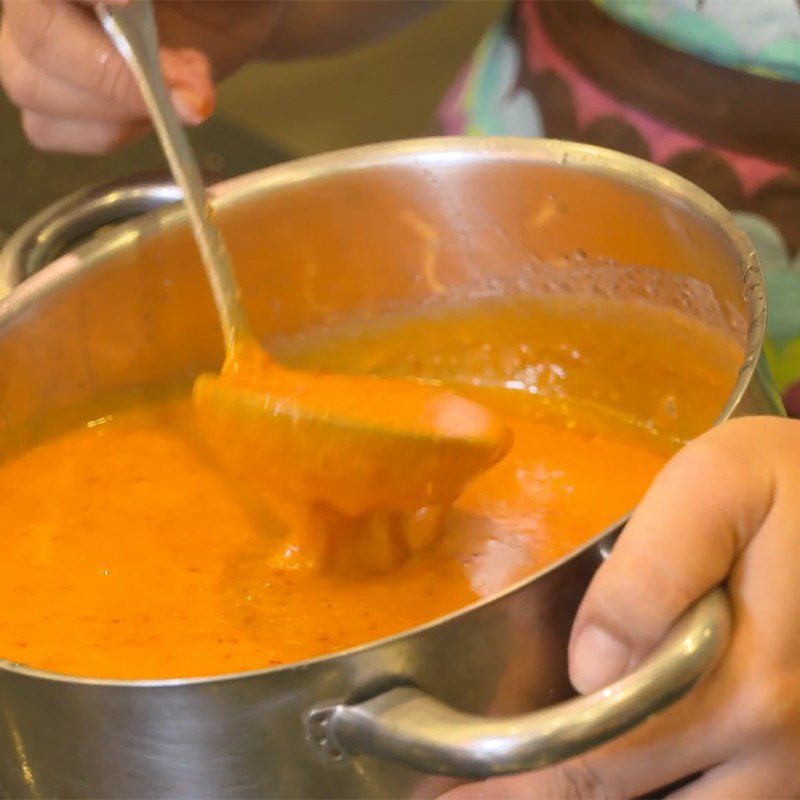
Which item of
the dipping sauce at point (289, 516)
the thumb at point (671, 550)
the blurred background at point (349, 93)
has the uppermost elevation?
the thumb at point (671, 550)

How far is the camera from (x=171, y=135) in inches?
27.4

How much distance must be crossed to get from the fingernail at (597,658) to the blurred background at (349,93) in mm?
877

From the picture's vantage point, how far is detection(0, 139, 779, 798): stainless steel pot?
1.28 feet

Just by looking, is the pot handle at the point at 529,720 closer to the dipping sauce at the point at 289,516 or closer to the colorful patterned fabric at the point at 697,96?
the dipping sauce at the point at 289,516

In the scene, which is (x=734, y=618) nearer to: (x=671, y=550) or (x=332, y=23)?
(x=671, y=550)

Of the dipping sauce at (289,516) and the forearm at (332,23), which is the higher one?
the forearm at (332,23)

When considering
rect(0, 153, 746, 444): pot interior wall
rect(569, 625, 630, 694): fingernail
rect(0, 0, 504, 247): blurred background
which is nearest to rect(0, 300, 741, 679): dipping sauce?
rect(0, 153, 746, 444): pot interior wall

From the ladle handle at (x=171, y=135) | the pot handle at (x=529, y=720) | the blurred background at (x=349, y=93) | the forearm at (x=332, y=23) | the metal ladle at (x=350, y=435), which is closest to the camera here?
the pot handle at (x=529, y=720)

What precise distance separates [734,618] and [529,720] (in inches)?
3.9

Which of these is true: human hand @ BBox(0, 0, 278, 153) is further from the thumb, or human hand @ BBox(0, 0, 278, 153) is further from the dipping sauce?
the thumb

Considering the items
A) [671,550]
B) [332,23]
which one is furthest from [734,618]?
[332,23]

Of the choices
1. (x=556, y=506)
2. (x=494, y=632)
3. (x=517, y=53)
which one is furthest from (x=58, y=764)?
(x=517, y=53)

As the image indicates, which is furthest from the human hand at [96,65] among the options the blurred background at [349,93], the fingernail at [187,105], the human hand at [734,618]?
the human hand at [734,618]

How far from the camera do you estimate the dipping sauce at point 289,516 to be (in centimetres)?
60
